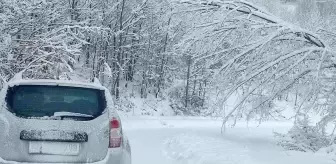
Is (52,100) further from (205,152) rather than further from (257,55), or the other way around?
(257,55)

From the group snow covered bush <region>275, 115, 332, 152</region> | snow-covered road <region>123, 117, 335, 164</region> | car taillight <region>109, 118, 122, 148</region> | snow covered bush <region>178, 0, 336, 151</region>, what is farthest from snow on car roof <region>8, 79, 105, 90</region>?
snow covered bush <region>275, 115, 332, 152</region>

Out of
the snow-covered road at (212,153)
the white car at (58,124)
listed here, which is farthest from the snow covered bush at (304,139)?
the white car at (58,124)

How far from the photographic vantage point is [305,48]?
1055 cm

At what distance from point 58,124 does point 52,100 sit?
35cm

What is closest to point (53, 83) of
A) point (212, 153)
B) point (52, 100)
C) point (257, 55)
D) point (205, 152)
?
point (52, 100)

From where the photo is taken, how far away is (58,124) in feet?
15.7

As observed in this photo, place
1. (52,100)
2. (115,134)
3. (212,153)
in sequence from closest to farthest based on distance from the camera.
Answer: (52,100), (115,134), (212,153)

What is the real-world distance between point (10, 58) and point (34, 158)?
44.1 feet

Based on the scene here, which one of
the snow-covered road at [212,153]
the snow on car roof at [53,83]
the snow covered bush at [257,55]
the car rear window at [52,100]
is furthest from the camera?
the snow covered bush at [257,55]

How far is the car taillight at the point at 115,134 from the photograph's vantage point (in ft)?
16.6

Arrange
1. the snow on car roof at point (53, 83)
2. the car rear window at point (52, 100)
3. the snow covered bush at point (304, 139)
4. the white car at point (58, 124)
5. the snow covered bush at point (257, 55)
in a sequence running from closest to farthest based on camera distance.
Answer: the white car at point (58, 124) → the car rear window at point (52, 100) → the snow on car roof at point (53, 83) → the snow covered bush at point (257, 55) → the snow covered bush at point (304, 139)

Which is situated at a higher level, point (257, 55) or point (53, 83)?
point (257, 55)

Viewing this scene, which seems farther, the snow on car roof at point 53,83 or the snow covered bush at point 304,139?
the snow covered bush at point 304,139

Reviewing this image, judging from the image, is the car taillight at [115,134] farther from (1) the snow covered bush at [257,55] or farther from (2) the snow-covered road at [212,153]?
(1) the snow covered bush at [257,55]
